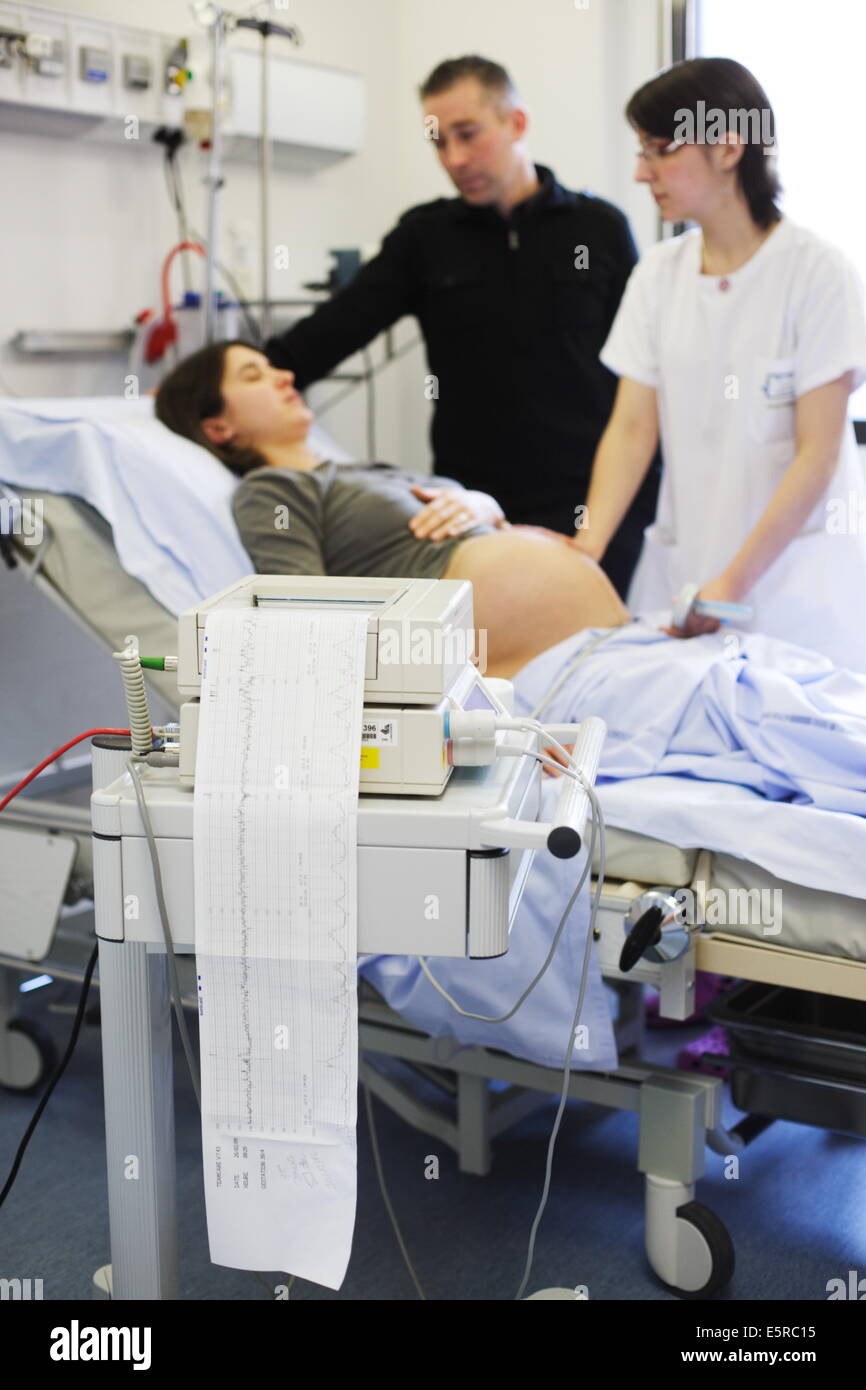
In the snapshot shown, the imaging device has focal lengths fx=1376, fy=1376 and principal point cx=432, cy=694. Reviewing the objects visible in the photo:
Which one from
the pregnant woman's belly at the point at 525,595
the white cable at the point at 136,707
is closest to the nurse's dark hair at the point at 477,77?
the pregnant woman's belly at the point at 525,595

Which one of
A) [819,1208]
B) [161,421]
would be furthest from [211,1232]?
[161,421]

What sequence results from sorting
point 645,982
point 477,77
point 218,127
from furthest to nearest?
point 218,127, point 477,77, point 645,982

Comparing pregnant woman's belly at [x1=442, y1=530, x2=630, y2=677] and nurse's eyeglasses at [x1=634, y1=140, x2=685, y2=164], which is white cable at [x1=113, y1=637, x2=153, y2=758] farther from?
nurse's eyeglasses at [x1=634, y1=140, x2=685, y2=164]

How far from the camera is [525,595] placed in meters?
2.13

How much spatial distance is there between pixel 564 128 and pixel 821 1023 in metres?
2.32

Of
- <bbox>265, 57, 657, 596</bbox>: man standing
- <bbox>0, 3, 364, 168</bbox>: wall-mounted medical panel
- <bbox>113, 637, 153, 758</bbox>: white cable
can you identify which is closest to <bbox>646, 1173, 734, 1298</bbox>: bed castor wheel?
<bbox>113, 637, 153, 758</bbox>: white cable

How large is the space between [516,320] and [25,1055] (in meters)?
1.72

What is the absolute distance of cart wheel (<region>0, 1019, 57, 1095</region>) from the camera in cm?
218

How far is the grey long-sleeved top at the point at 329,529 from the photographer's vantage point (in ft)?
7.05

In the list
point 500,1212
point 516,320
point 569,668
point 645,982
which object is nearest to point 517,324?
point 516,320

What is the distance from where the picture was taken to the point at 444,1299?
1.70 meters

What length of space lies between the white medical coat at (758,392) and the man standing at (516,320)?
436 mm

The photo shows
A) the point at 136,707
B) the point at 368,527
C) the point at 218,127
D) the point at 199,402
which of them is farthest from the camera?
the point at 218,127

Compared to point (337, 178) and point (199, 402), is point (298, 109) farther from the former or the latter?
point (199, 402)
